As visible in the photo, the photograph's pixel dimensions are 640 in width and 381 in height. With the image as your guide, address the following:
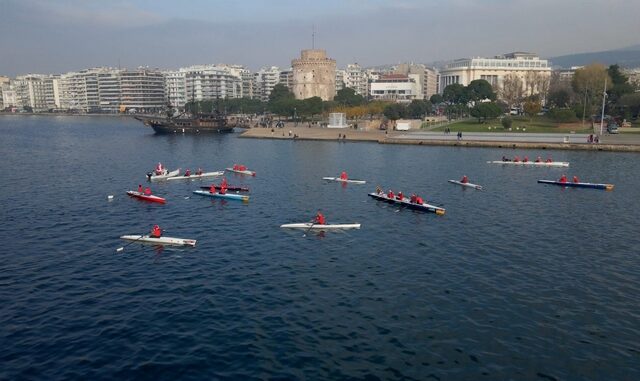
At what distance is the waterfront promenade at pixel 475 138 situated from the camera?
9262 cm

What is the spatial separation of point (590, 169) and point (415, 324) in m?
59.4

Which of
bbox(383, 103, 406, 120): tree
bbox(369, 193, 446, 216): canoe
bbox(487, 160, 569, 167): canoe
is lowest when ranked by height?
bbox(369, 193, 446, 216): canoe

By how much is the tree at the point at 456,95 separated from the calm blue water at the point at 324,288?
4389 inches

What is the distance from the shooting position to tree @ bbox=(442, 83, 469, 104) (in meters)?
165

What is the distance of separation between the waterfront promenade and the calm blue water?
38496 millimetres

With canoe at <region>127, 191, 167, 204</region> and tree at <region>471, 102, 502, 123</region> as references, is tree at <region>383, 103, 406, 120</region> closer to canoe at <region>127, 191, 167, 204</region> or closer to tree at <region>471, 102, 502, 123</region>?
tree at <region>471, 102, 502, 123</region>

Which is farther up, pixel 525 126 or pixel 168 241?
pixel 525 126

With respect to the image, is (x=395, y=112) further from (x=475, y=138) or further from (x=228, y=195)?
(x=228, y=195)

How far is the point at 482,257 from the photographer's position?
34.9 m

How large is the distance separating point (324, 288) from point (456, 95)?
506 ft

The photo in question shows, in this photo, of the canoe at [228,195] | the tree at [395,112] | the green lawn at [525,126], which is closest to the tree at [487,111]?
the green lawn at [525,126]

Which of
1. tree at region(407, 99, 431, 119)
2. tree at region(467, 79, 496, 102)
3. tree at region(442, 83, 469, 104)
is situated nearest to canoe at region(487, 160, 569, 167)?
tree at region(407, 99, 431, 119)

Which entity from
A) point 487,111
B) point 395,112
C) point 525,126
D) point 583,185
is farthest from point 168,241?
point 395,112

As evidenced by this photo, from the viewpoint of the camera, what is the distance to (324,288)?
97.1 feet
